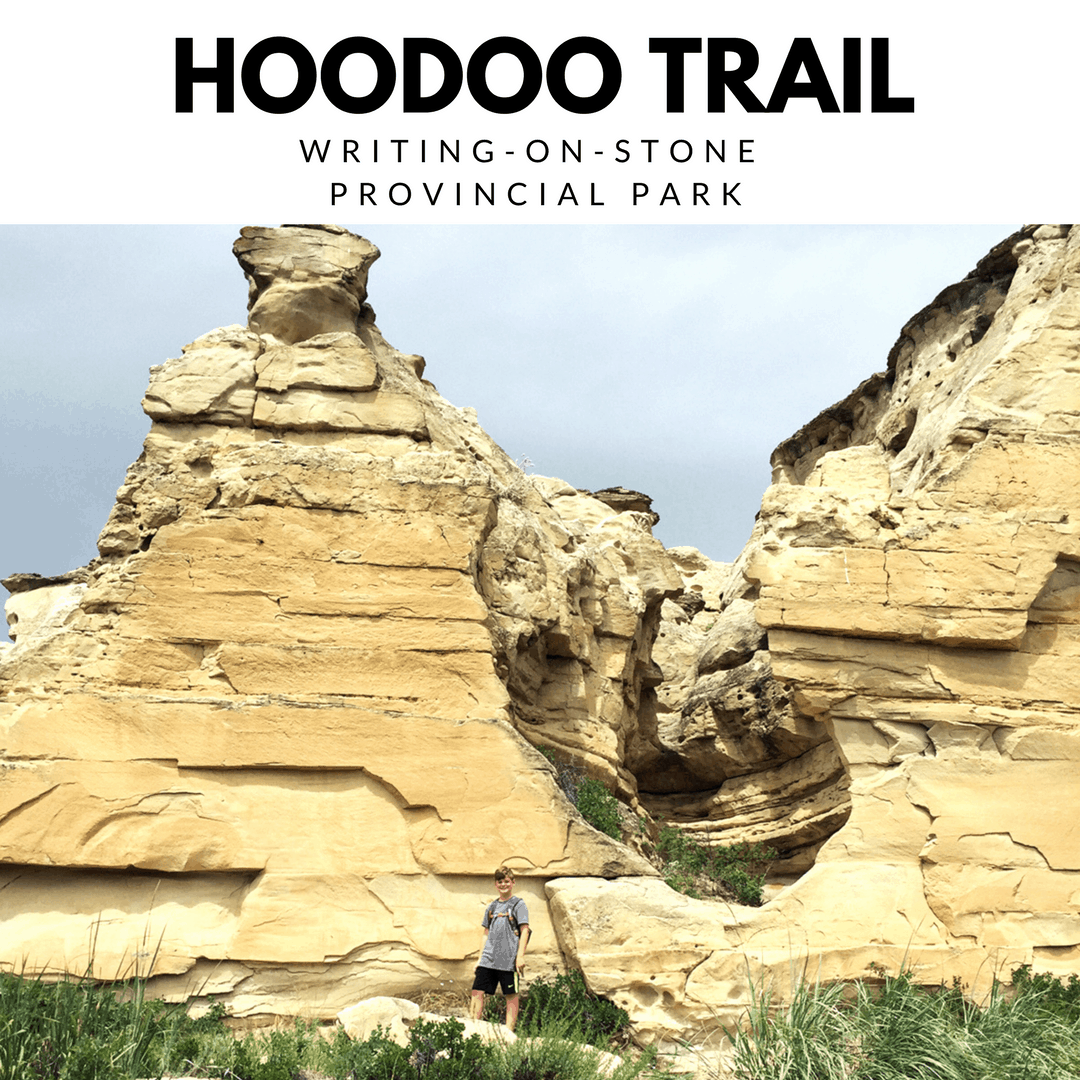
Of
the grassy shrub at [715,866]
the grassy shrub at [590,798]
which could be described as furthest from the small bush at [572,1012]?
the grassy shrub at [715,866]

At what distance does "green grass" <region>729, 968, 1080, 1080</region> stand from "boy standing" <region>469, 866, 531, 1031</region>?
1.83m

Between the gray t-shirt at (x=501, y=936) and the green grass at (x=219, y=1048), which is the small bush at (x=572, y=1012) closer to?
the green grass at (x=219, y=1048)

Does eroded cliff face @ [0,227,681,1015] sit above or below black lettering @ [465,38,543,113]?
Result: below

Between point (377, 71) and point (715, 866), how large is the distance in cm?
938

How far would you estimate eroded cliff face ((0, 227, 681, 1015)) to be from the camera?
32.4 feet

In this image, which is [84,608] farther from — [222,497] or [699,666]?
[699,666]

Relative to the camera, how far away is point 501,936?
940 centimetres

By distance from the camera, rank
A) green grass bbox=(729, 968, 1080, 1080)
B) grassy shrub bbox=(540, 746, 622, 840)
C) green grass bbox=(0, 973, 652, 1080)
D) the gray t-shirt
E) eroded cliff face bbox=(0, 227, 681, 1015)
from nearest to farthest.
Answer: green grass bbox=(0, 973, 652, 1080), green grass bbox=(729, 968, 1080, 1080), the gray t-shirt, eroded cliff face bbox=(0, 227, 681, 1015), grassy shrub bbox=(540, 746, 622, 840)

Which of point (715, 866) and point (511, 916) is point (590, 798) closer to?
point (715, 866)

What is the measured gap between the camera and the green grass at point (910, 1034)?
8.23m

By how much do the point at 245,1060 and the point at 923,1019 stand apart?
5135 mm

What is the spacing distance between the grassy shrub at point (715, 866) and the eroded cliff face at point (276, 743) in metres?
2.44

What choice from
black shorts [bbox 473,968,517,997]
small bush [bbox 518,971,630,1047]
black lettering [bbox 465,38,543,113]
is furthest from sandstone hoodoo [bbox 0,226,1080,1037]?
black lettering [bbox 465,38,543,113]

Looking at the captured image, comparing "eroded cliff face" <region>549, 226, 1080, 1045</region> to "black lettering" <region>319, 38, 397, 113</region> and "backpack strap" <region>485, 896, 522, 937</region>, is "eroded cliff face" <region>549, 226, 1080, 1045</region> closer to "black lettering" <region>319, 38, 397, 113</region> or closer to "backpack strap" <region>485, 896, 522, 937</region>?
"backpack strap" <region>485, 896, 522, 937</region>
